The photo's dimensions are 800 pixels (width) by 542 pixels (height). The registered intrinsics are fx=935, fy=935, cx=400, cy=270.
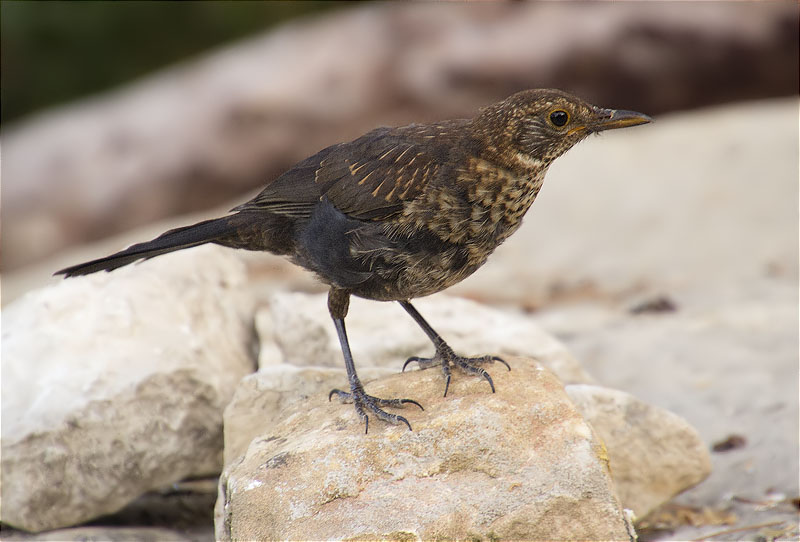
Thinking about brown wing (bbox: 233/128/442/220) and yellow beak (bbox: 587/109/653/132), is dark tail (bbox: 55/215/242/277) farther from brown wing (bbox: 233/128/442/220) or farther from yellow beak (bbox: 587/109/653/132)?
yellow beak (bbox: 587/109/653/132)

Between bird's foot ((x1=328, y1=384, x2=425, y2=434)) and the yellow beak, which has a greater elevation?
the yellow beak

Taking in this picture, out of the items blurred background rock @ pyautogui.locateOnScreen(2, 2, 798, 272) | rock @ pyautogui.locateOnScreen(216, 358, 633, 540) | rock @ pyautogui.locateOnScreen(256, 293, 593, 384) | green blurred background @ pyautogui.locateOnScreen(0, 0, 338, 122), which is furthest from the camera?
green blurred background @ pyautogui.locateOnScreen(0, 0, 338, 122)

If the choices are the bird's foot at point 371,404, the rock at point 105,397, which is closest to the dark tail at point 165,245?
the rock at point 105,397

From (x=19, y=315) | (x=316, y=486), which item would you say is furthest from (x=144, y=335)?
(x=316, y=486)

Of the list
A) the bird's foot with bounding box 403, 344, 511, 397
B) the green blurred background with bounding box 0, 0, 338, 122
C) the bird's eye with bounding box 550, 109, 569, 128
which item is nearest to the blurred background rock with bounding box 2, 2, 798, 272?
the green blurred background with bounding box 0, 0, 338, 122

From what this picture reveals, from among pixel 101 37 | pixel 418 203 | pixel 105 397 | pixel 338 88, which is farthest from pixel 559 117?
pixel 101 37

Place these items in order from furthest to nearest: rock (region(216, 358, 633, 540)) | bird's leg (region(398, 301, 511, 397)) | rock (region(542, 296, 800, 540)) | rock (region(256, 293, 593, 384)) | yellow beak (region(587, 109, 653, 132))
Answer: rock (region(256, 293, 593, 384)), rock (region(542, 296, 800, 540)), bird's leg (region(398, 301, 511, 397)), yellow beak (region(587, 109, 653, 132)), rock (region(216, 358, 633, 540))

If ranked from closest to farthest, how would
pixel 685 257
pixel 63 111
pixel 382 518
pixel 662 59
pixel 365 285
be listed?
pixel 382 518 < pixel 365 285 < pixel 685 257 < pixel 662 59 < pixel 63 111

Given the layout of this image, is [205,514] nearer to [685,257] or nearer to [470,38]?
[685,257]
